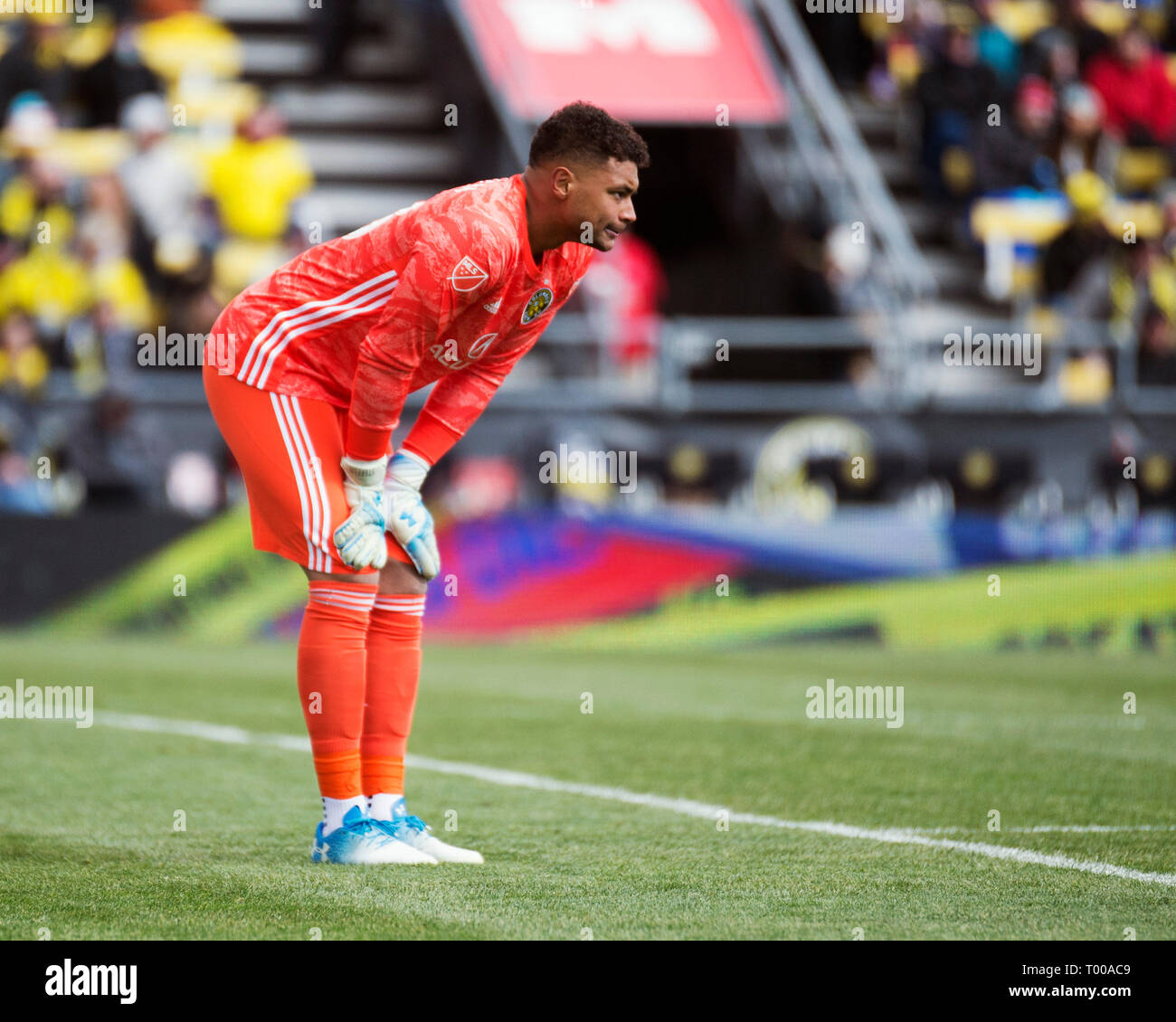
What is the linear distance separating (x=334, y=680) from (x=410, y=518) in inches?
19.2

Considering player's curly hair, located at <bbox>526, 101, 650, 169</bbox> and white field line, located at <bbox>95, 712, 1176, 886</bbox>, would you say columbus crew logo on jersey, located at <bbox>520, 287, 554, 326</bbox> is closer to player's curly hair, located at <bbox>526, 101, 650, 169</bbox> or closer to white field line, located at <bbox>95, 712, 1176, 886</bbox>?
player's curly hair, located at <bbox>526, 101, 650, 169</bbox>

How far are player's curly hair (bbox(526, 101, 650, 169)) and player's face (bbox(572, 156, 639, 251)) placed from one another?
3 centimetres

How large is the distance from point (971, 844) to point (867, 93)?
56.5 ft

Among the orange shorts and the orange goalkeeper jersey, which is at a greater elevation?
the orange goalkeeper jersey

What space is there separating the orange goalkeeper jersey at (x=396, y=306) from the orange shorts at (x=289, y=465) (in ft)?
0.18

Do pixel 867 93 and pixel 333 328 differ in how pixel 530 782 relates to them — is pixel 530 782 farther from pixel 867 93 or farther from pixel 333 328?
pixel 867 93

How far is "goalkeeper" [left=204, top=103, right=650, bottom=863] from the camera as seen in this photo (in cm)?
492

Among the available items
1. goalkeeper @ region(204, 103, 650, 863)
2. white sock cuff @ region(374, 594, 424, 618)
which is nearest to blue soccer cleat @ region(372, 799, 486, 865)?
goalkeeper @ region(204, 103, 650, 863)

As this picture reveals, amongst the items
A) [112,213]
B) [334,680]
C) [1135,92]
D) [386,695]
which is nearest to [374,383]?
[334,680]

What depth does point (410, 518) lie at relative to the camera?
209 inches

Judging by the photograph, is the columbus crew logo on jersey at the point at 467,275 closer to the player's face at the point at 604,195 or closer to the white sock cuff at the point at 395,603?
the player's face at the point at 604,195

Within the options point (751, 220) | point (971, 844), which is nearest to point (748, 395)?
point (751, 220)

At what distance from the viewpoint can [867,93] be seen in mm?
21672

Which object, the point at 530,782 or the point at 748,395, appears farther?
the point at 748,395
